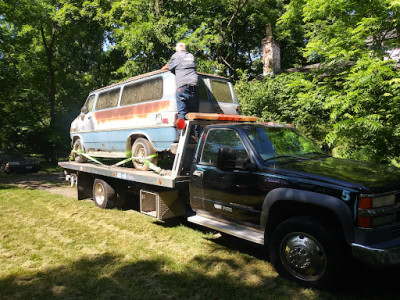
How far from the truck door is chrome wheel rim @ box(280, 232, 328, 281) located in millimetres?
531

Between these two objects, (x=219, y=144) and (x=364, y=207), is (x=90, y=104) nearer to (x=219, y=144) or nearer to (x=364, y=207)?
(x=219, y=144)

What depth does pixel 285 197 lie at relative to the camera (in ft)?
11.5

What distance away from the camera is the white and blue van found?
19.4 feet

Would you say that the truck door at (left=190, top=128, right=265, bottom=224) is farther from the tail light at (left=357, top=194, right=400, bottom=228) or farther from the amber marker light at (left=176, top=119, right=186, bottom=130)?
the tail light at (left=357, top=194, right=400, bottom=228)

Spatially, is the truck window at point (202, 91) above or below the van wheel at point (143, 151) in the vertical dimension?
above

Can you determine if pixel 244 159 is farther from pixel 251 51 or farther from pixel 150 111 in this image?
pixel 251 51

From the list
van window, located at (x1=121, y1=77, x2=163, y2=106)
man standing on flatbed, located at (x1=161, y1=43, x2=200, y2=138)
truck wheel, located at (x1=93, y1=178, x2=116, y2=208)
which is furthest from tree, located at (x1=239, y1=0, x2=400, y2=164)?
truck wheel, located at (x1=93, y1=178, x2=116, y2=208)

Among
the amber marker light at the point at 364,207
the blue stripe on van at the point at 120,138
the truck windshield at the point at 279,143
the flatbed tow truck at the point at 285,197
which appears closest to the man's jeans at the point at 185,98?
the blue stripe on van at the point at 120,138

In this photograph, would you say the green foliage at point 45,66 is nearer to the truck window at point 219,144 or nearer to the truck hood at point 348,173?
the truck window at point 219,144

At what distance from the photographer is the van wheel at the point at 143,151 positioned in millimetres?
6250

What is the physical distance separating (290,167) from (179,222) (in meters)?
3.00

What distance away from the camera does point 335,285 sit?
323cm

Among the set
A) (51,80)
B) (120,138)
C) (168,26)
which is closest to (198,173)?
(120,138)

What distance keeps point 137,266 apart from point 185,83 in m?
3.19
